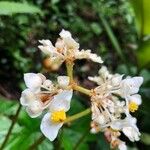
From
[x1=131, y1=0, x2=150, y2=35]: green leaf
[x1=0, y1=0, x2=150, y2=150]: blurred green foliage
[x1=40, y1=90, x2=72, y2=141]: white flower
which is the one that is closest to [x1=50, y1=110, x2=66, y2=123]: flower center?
[x1=40, y1=90, x2=72, y2=141]: white flower

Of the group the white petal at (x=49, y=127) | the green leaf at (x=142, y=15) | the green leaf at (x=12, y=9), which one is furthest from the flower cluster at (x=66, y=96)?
the green leaf at (x=142, y=15)

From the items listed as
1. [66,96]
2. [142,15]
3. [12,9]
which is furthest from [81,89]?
[142,15]

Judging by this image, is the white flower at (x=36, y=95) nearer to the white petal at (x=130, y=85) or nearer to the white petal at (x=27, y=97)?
the white petal at (x=27, y=97)

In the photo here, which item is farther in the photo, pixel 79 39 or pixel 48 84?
→ pixel 79 39

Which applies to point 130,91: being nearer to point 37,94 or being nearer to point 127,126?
point 127,126

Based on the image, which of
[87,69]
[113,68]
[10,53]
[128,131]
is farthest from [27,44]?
[128,131]

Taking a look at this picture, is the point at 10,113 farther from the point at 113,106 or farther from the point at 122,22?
the point at 122,22

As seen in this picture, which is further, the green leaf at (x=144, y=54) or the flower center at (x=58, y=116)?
the green leaf at (x=144, y=54)
